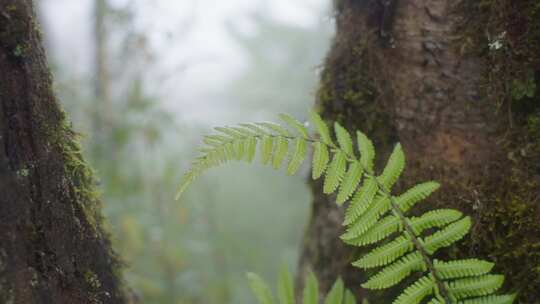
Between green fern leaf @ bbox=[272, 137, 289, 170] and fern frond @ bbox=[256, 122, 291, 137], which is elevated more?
fern frond @ bbox=[256, 122, 291, 137]

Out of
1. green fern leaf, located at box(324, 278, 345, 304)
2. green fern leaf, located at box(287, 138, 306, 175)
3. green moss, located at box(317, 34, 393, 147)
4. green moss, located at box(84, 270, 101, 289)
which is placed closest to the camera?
green moss, located at box(84, 270, 101, 289)

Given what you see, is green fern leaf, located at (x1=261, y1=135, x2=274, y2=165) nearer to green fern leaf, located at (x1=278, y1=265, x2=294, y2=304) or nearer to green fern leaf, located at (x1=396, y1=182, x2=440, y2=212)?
green fern leaf, located at (x1=396, y1=182, x2=440, y2=212)

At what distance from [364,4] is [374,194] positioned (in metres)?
0.71

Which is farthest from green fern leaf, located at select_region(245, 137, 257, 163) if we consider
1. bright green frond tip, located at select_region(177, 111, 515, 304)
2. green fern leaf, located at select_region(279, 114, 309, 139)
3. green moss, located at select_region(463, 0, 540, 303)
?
green moss, located at select_region(463, 0, 540, 303)

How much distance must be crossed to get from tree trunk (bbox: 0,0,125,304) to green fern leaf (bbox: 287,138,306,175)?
56 cm

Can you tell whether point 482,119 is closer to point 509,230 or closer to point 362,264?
point 509,230

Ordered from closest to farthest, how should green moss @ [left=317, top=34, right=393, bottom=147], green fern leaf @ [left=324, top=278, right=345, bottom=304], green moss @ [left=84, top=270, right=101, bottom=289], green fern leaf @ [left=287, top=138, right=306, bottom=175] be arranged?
green moss @ [left=84, top=270, right=101, bottom=289] < green fern leaf @ [left=287, top=138, right=306, bottom=175] < green fern leaf @ [left=324, top=278, right=345, bottom=304] < green moss @ [left=317, top=34, right=393, bottom=147]

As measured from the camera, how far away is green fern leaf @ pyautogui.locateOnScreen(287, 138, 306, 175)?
1.27m

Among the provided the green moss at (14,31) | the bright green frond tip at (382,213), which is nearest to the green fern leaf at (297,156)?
the bright green frond tip at (382,213)

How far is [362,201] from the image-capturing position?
1.23 metres

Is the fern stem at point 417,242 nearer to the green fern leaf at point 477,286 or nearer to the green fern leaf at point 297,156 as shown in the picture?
the green fern leaf at point 477,286

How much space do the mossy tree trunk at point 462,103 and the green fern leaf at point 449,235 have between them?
0.65 ft

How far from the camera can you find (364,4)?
1.59m

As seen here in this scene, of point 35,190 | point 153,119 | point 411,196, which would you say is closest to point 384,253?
point 411,196
